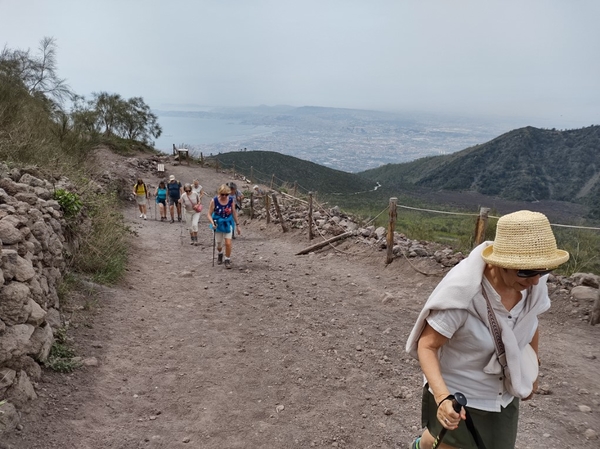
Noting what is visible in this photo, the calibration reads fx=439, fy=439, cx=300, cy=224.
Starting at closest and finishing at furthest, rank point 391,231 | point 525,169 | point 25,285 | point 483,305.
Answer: point 483,305 < point 25,285 < point 391,231 < point 525,169

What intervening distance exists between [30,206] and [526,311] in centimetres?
517

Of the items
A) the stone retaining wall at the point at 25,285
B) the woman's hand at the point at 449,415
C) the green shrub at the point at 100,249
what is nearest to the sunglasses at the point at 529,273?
the woman's hand at the point at 449,415

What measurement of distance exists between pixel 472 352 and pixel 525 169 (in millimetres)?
81704

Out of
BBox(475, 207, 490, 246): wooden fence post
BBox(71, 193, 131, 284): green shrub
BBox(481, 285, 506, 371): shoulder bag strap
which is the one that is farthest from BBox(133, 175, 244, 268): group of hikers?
BBox(481, 285, 506, 371): shoulder bag strap

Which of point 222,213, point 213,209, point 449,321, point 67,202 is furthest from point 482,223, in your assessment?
point 67,202

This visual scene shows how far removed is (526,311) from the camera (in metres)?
1.99

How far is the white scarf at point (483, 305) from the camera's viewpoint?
1.87m

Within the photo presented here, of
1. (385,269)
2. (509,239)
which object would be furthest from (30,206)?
(385,269)

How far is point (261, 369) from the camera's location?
4.52m

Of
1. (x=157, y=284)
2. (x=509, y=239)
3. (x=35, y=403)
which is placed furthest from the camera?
(x=157, y=284)

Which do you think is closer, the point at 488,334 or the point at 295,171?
the point at 488,334

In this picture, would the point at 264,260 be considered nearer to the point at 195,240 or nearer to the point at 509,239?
the point at 195,240

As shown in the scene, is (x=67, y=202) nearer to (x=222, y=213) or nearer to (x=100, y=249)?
(x=100, y=249)

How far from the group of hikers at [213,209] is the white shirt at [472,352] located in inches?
240
